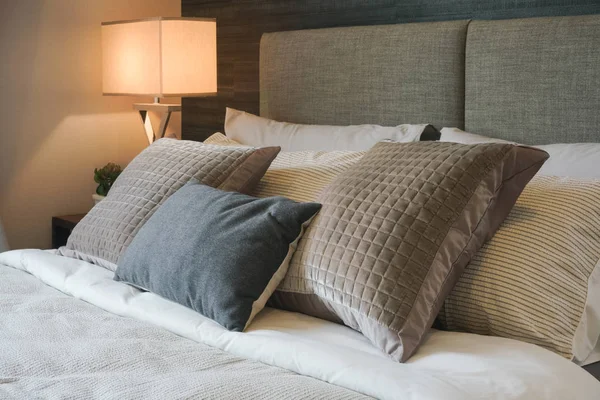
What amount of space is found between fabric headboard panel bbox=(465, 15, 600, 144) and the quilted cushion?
2.10ft

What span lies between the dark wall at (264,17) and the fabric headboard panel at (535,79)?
0.13 meters

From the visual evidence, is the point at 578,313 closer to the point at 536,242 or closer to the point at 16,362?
the point at 536,242

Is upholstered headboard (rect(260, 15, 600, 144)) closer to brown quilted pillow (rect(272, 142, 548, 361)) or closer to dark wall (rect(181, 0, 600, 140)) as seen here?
dark wall (rect(181, 0, 600, 140))

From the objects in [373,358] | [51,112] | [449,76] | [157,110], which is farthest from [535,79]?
[51,112]

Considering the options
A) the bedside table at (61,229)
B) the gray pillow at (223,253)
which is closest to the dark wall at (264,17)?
the bedside table at (61,229)

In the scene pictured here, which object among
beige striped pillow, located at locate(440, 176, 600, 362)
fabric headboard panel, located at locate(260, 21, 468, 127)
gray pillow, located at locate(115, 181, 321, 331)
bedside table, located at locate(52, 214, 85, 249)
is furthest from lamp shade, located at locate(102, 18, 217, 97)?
beige striped pillow, located at locate(440, 176, 600, 362)

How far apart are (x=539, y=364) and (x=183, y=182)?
3.56 ft

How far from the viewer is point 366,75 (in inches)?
110

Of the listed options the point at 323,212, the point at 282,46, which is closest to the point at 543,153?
the point at 323,212

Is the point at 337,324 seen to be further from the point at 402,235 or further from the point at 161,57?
the point at 161,57

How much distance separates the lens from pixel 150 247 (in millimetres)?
1979

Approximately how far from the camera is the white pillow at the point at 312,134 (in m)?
2.55

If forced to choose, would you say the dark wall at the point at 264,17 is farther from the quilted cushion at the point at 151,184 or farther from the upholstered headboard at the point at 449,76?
the quilted cushion at the point at 151,184

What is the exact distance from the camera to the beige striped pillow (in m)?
1.71
